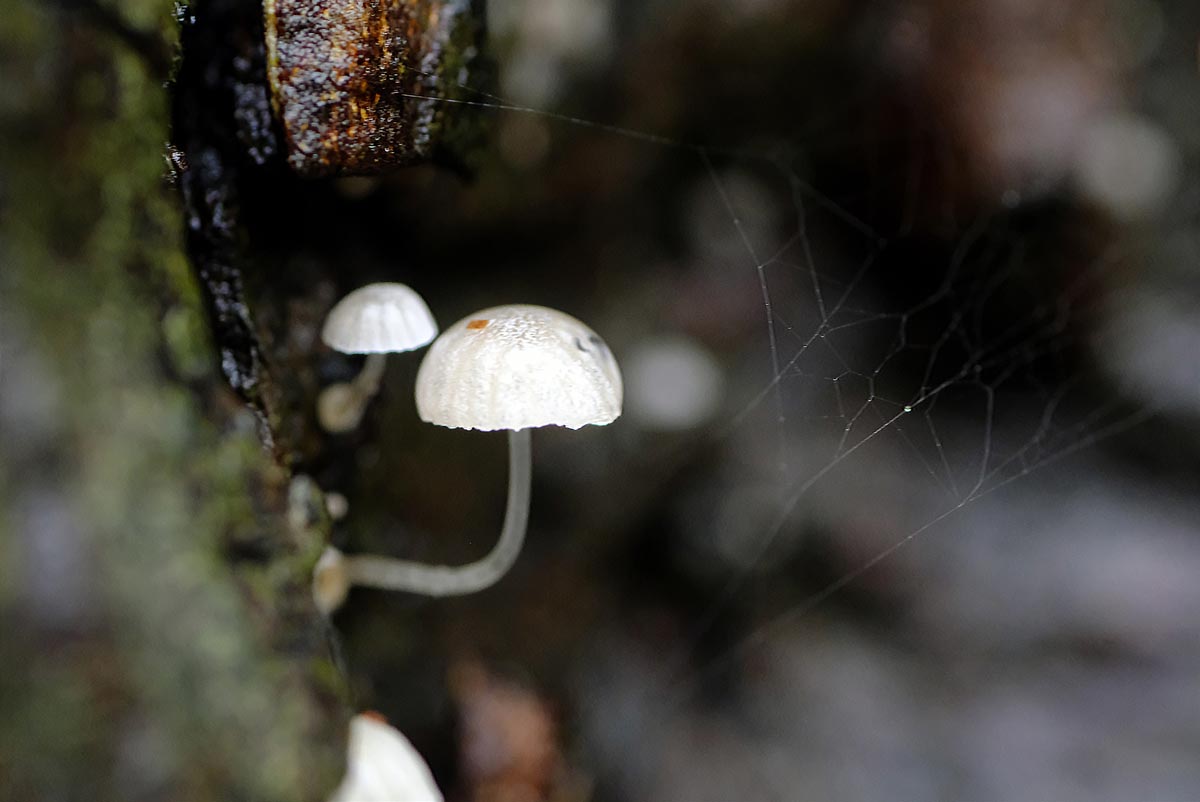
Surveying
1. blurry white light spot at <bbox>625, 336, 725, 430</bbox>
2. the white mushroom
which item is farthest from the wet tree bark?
blurry white light spot at <bbox>625, 336, 725, 430</bbox>

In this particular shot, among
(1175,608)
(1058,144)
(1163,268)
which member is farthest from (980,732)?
(1058,144)

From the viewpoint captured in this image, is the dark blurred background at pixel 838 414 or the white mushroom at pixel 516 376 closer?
the white mushroom at pixel 516 376

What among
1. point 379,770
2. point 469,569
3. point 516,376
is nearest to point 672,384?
point 469,569

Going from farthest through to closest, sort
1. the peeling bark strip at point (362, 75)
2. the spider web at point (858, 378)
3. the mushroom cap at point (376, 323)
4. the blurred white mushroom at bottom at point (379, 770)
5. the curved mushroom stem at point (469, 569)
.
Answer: the spider web at point (858, 378) < the curved mushroom stem at point (469, 569) < the mushroom cap at point (376, 323) < the blurred white mushroom at bottom at point (379, 770) < the peeling bark strip at point (362, 75)

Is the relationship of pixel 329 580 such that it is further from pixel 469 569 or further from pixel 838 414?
pixel 838 414

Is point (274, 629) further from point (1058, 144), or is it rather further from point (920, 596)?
point (1058, 144)

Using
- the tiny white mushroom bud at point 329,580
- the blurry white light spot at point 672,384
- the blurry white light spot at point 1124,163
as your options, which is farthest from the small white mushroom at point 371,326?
Result: the blurry white light spot at point 1124,163

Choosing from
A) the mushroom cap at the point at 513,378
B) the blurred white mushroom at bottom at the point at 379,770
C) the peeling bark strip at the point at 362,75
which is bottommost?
the blurred white mushroom at bottom at the point at 379,770

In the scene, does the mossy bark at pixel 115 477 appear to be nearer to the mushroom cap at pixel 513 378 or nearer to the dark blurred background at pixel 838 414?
the mushroom cap at pixel 513 378
